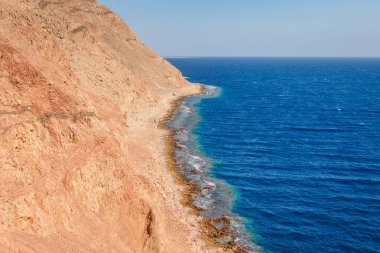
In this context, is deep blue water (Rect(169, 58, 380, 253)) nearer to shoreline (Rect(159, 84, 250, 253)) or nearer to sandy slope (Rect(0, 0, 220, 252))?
shoreline (Rect(159, 84, 250, 253))

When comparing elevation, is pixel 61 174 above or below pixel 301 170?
above

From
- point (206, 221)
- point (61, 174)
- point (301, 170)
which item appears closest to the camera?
point (61, 174)

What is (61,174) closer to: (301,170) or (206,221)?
(206,221)

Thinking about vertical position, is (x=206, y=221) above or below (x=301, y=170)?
below

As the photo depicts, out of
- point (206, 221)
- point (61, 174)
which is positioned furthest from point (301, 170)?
point (61, 174)

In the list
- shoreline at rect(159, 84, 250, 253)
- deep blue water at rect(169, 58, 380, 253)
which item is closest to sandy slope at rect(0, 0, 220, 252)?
shoreline at rect(159, 84, 250, 253)

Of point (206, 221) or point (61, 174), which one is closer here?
point (61, 174)

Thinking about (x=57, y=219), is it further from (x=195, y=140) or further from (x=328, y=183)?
(x=195, y=140)

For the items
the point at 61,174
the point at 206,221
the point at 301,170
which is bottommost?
the point at 206,221

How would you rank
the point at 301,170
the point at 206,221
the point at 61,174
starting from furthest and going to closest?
1. the point at 301,170
2. the point at 206,221
3. the point at 61,174
